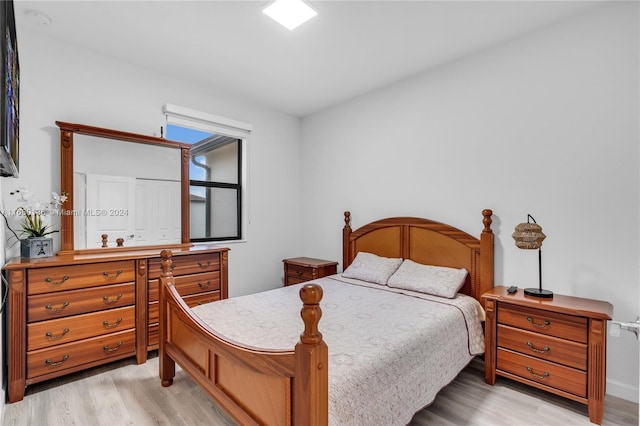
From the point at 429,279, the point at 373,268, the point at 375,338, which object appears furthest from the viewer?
the point at 373,268

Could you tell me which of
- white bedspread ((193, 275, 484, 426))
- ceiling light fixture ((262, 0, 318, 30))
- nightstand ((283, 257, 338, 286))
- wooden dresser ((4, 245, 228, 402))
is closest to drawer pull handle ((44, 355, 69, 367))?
wooden dresser ((4, 245, 228, 402))

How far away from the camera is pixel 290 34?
2471 millimetres

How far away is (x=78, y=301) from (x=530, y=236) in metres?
3.28

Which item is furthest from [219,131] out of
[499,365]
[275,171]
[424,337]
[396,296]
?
[499,365]

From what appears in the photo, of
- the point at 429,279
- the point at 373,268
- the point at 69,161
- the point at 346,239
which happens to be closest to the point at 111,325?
the point at 69,161

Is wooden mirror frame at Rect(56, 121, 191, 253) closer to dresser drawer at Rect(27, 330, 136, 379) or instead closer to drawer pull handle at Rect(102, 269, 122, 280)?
drawer pull handle at Rect(102, 269, 122, 280)

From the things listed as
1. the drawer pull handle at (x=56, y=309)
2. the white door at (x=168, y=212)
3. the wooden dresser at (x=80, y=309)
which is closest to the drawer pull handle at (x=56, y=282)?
the wooden dresser at (x=80, y=309)

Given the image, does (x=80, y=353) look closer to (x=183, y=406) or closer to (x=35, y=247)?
(x=35, y=247)

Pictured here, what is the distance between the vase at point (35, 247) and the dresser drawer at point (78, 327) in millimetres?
481

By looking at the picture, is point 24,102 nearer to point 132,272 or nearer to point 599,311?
point 132,272

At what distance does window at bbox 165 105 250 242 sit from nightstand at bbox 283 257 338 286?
0.72 meters

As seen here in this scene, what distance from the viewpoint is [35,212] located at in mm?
2373

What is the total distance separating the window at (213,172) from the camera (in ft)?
11.1

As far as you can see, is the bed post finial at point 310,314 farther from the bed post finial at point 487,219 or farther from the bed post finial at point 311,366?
the bed post finial at point 487,219
